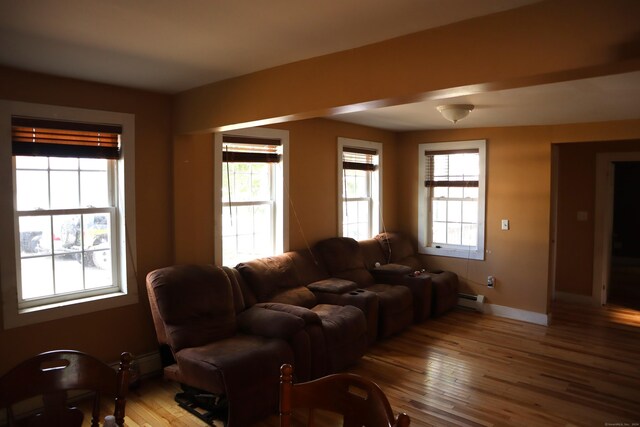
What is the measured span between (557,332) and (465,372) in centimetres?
181

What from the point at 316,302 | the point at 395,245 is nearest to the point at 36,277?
the point at 316,302

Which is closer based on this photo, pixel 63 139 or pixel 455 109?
pixel 63 139

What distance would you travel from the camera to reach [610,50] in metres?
1.63

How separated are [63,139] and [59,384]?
2.21m

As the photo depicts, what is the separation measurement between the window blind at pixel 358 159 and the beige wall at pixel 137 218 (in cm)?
231

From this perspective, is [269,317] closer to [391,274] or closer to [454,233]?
[391,274]

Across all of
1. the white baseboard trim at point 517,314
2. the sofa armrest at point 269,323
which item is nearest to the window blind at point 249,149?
the sofa armrest at point 269,323

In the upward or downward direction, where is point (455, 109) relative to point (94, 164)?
upward

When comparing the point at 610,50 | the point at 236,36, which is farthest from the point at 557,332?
the point at 236,36

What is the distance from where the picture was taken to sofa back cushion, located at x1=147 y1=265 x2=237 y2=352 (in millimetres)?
3121

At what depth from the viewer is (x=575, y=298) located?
20.3 feet

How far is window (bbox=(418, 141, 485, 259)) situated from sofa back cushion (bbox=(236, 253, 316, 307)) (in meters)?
2.56

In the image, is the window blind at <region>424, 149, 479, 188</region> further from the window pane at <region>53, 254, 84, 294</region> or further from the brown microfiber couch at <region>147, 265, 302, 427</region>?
the window pane at <region>53, 254, 84, 294</region>

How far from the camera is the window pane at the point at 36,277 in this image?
3.07 meters
